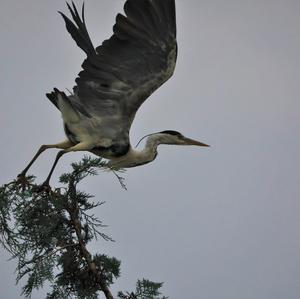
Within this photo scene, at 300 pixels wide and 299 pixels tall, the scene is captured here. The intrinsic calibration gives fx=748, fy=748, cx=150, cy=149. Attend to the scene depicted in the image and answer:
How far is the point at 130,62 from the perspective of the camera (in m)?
8.02

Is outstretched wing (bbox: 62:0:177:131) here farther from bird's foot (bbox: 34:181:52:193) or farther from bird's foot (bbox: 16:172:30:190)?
bird's foot (bbox: 34:181:52:193)

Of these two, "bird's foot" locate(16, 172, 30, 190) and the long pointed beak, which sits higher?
the long pointed beak

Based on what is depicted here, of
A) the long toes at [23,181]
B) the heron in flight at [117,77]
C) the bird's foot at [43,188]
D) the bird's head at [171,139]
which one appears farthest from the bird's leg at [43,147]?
the bird's head at [171,139]

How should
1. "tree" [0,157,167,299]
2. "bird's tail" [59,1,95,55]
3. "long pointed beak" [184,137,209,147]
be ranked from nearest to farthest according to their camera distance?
"tree" [0,157,167,299] → "bird's tail" [59,1,95,55] → "long pointed beak" [184,137,209,147]

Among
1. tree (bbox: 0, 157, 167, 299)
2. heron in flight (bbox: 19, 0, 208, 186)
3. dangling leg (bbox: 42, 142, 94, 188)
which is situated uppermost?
heron in flight (bbox: 19, 0, 208, 186)

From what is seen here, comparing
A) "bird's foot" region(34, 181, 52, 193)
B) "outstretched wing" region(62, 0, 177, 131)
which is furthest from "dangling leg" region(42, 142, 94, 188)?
"bird's foot" region(34, 181, 52, 193)

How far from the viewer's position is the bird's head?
30.0 feet

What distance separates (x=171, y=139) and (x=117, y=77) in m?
1.64

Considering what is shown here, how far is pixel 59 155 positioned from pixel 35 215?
1.95m

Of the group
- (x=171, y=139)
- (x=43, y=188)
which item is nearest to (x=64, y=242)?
(x=43, y=188)

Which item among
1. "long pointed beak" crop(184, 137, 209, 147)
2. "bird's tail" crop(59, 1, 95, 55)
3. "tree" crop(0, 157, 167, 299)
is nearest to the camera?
"tree" crop(0, 157, 167, 299)

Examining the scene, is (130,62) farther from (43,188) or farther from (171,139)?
(43,188)

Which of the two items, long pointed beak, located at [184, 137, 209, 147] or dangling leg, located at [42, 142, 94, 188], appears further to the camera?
long pointed beak, located at [184, 137, 209, 147]

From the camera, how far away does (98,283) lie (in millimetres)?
5688
